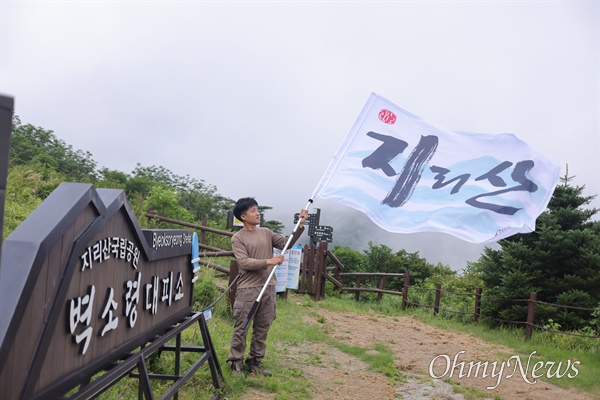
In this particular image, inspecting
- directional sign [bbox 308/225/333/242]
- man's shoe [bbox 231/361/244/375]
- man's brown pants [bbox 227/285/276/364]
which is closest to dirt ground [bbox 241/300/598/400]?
man's shoe [bbox 231/361/244/375]

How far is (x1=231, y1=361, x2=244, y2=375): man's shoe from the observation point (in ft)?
18.9

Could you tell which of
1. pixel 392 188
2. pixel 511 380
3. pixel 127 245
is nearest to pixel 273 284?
pixel 392 188

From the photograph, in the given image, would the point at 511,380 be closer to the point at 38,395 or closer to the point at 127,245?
the point at 127,245

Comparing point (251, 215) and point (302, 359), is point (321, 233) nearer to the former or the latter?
point (302, 359)

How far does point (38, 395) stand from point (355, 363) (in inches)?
219

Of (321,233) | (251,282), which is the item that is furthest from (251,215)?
(321,233)

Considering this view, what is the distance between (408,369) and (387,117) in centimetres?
352

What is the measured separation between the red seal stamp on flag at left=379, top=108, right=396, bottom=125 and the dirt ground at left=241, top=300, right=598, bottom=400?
2894mm

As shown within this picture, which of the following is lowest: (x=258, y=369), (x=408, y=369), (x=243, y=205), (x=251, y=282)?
(x=408, y=369)

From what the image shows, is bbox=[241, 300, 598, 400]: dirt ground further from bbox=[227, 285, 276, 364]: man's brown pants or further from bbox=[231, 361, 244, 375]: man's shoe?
bbox=[227, 285, 276, 364]: man's brown pants

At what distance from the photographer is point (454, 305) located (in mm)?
15250

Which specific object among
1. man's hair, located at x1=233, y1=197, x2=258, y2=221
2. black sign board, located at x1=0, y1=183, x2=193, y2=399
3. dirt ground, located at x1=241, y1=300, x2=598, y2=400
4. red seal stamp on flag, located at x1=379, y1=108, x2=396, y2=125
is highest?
red seal stamp on flag, located at x1=379, y1=108, x2=396, y2=125

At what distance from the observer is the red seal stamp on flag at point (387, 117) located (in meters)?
5.63

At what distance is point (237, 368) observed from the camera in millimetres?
5797
